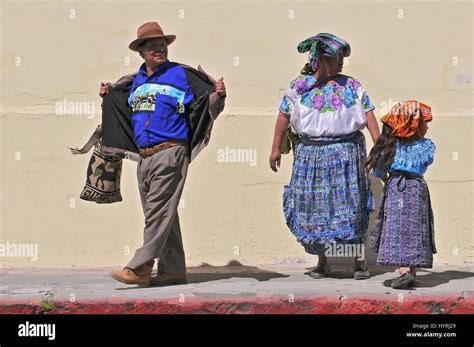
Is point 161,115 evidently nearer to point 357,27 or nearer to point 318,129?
point 318,129

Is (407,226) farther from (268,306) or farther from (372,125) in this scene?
(268,306)

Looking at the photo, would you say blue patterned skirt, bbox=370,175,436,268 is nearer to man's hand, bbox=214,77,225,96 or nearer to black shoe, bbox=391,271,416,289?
black shoe, bbox=391,271,416,289

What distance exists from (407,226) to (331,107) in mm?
999

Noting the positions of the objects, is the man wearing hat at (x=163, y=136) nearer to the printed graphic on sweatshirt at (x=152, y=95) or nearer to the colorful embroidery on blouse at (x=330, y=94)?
the printed graphic on sweatshirt at (x=152, y=95)

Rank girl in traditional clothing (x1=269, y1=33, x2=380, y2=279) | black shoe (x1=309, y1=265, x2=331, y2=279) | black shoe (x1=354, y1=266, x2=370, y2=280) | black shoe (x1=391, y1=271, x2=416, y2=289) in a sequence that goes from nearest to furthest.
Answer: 1. black shoe (x1=391, y1=271, x2=416, y2=289)
2. girl in traditional clothing (x1=269, y1=33, x2=380, y2=279)
3. black shoe (x1=354, y1=266, x2=370, y2=280)
4. black shoe (x1=309, y1=265, x2=331, y2=279)

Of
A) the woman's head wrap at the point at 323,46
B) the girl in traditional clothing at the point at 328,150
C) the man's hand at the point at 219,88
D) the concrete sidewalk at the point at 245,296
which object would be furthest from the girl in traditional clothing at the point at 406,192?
the man's hand at the point at 219,88

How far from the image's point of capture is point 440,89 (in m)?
9.32

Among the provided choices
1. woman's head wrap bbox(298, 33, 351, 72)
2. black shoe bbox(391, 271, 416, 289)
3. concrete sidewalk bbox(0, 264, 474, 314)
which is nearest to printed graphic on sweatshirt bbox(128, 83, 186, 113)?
woman's head wrap bbox(298, 33, 351, 72)

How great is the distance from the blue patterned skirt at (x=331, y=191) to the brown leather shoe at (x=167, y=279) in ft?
2.91

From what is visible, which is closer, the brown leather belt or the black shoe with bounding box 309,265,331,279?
the brown leather belt

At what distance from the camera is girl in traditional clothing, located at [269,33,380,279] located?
8438mm

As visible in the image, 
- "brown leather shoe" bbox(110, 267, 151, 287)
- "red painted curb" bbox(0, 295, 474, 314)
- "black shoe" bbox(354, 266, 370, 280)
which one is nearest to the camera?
"red painted curb" bbox(0, 295, 474, 314)

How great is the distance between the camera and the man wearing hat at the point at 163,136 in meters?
8.12
